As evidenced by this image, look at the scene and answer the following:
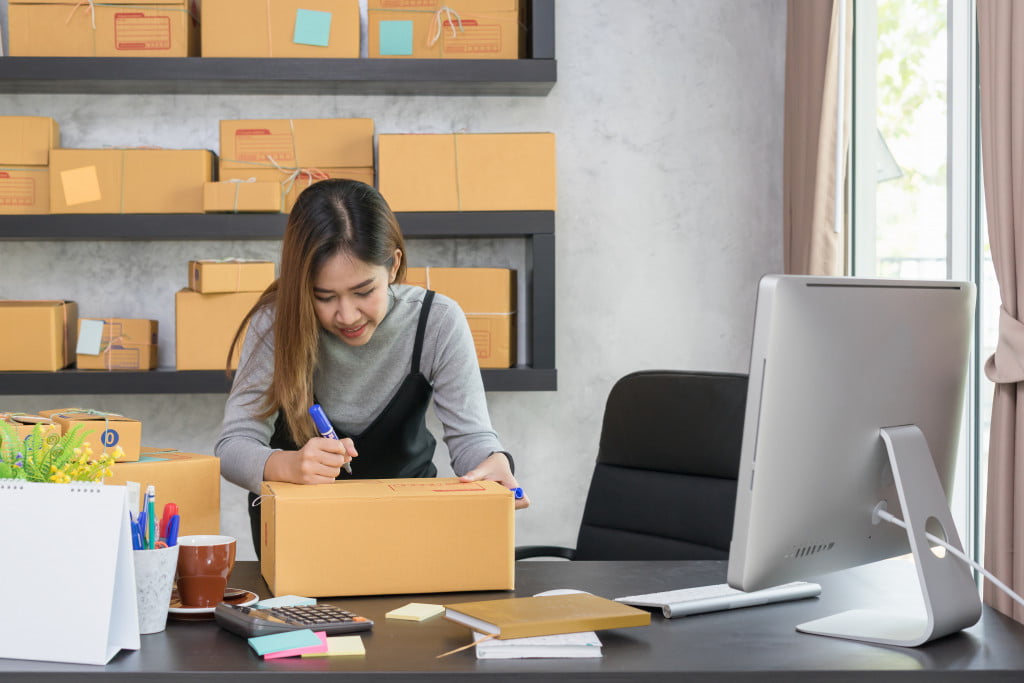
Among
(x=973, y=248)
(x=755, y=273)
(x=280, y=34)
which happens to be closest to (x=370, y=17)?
(x=280, y=34)

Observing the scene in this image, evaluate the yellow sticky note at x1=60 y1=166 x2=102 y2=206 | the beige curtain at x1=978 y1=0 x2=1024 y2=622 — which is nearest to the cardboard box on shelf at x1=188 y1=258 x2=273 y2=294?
the yellow sticky note at x1=60 y1=166 x2=102 y2=206

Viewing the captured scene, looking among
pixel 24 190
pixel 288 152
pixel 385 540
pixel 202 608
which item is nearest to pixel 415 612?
pixel 385 540

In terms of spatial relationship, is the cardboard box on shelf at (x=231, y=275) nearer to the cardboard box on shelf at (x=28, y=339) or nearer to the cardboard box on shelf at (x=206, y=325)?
the cardboard box on shelf at (x=206, y=325)

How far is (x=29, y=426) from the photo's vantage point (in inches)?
55.2

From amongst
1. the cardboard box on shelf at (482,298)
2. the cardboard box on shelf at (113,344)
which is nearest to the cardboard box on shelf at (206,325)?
the cardboard box on shelf at (113,344)

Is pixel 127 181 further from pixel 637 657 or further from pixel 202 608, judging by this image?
pixel 637 657

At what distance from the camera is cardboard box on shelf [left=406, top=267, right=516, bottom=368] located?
9.88 feet

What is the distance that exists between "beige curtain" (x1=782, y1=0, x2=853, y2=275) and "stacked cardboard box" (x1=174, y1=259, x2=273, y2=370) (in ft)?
5.34

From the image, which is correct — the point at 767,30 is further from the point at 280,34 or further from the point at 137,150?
the point at 137,150

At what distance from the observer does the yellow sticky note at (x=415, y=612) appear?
1.21m

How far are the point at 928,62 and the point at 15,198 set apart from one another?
8.65 feet

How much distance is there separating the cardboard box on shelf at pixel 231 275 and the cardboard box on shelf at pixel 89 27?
700 millimetres

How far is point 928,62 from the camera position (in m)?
2.52

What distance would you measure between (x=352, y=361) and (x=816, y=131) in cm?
168
